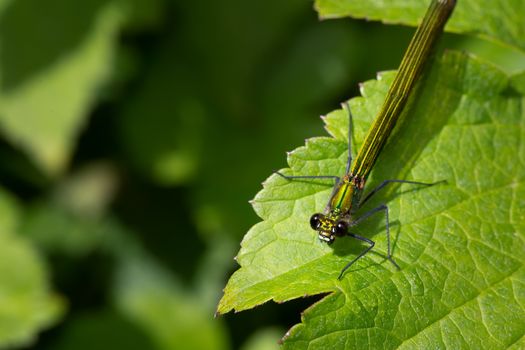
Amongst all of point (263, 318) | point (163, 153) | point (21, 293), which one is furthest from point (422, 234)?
point (21, 293)

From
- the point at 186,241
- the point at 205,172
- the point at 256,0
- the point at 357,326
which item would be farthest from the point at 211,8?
the point at 357,326

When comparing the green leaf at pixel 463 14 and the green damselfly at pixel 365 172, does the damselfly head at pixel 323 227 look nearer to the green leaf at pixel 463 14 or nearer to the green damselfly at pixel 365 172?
the green damselfly at pixel 365 172

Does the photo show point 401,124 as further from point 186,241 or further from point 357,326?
point 186,241

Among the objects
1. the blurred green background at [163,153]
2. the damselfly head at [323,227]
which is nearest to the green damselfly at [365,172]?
the damselfly head at [323,227]

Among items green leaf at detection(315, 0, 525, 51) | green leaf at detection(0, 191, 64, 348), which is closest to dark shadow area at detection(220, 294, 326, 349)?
green leaf at detection(0, 191, 64, 348)

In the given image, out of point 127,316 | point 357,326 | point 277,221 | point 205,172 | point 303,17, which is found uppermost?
point 303,17

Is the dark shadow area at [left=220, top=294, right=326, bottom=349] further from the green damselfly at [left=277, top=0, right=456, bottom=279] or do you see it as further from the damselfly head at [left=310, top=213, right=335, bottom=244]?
→ the damselfly head at [left=310, top=213, right=335, bottom=244]

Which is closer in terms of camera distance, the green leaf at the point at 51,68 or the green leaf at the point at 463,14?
the green leaf at the point at 463,14
